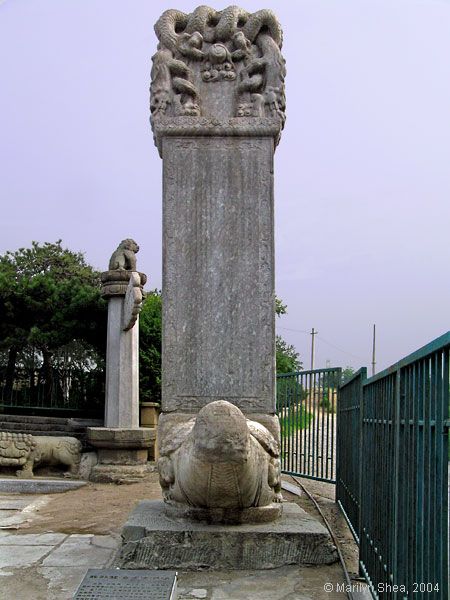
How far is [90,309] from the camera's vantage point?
11.7 meters

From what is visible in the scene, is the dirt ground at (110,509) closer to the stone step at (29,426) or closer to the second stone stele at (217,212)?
the second stone stele at (217,212)

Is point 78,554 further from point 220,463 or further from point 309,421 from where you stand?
point 309,421

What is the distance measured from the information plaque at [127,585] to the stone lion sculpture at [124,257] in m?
7.57

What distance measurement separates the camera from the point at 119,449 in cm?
910

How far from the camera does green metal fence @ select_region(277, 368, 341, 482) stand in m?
7.75

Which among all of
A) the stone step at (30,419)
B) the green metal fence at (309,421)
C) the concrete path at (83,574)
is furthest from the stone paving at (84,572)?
the stone step at (30,419)

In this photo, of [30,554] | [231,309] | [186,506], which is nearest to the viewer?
[186,506]

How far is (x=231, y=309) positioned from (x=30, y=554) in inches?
85.6

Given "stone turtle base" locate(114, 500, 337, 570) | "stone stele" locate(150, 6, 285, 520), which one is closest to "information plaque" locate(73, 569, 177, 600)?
"stone turtle base" locate(114, 500, 337, 570)

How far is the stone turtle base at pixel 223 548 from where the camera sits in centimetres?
345

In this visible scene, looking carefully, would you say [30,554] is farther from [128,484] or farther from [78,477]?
[78,477]

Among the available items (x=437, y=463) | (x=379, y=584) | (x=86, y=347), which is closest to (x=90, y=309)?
(x=86, y=347)

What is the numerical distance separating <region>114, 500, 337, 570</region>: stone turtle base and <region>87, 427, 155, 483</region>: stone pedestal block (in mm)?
5544

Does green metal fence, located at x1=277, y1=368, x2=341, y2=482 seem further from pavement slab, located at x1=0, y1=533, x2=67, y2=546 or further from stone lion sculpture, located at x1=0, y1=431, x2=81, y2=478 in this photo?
pavement slab, located at x1=0, y1=533, x2=67, y2=546
